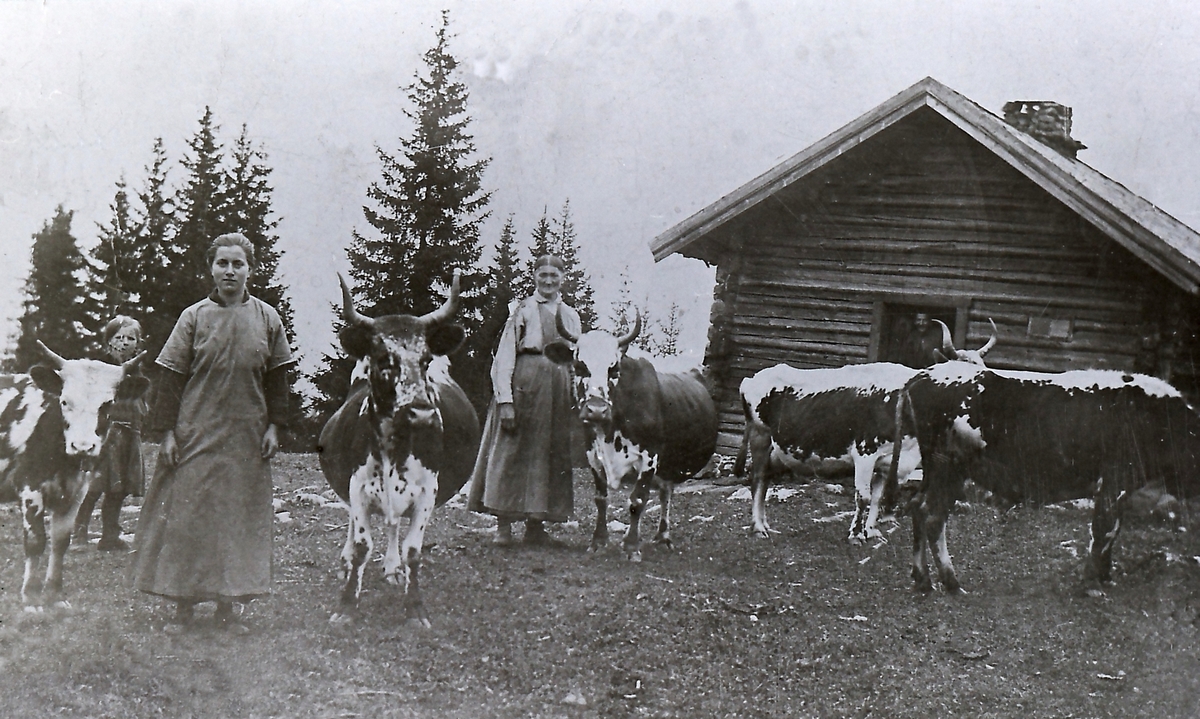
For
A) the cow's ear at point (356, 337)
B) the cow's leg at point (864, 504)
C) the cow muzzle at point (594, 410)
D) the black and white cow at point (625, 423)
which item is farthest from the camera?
the cow's leg at point (864, 504)

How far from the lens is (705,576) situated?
5.40m

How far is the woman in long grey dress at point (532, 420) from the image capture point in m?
6.04

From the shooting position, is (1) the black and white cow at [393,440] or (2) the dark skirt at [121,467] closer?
(1) the black and white cow at [393,440]

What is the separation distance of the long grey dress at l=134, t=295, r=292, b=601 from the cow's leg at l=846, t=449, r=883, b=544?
3.92m

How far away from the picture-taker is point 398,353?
423 centimetres

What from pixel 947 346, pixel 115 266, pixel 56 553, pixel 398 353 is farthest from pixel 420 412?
pixel 947 346

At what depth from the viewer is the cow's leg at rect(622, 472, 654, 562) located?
5.83 metres

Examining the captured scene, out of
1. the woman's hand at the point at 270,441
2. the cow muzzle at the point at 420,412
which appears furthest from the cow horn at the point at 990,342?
the woman's hand at the point at 270,441

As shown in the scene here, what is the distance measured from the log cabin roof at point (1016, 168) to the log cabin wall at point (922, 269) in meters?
0.20

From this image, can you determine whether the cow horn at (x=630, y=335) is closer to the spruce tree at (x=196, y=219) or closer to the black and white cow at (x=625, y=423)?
the black and white cow at (x=625, y=423)

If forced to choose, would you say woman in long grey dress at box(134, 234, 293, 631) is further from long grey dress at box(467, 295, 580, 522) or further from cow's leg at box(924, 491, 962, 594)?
cow's leg at box(924, 491, 962, 594)

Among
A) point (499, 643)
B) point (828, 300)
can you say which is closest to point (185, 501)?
point (499, 643)

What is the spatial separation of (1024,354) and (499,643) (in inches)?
175

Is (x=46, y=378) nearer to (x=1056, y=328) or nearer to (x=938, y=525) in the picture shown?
(x=938, y=525)
